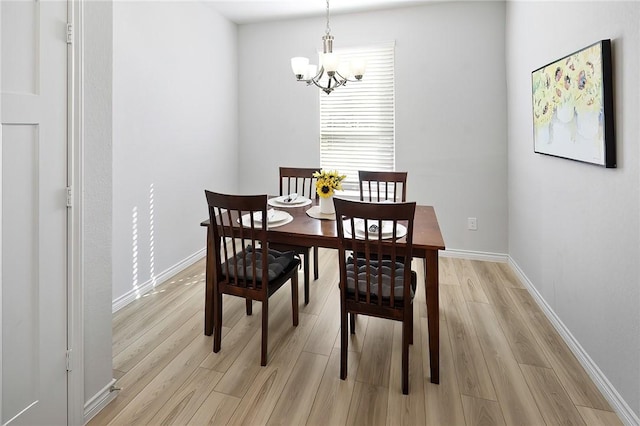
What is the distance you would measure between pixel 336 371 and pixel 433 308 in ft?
2.14

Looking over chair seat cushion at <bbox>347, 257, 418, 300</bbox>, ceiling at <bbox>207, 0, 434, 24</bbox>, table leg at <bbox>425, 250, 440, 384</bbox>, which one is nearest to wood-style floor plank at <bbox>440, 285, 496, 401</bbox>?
table leg at <bbox>425, 250, 440, 384</bbox>

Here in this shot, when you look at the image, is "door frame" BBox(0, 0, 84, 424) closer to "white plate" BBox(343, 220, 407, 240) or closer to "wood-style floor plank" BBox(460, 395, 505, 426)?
→ "white plate" BBox(343, 220, 407, 240)

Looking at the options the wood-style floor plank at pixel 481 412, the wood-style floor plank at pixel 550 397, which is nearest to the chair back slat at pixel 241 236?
the wood-style floor plank at pixel 481 412

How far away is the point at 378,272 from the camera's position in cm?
183

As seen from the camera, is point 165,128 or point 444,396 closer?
point 444,396

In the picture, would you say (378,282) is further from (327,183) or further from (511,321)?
(511,321)

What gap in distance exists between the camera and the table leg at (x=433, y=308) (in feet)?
6.22

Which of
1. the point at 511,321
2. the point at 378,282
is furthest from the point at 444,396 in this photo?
the point at 511,321

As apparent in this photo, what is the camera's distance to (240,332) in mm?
2471

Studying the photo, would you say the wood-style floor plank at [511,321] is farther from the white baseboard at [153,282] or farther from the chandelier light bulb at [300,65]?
the white baseboard at [153,282]

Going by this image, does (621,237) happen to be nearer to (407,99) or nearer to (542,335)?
(542,335)

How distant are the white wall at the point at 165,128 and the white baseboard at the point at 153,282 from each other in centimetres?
3

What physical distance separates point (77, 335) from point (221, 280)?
802 millimetres

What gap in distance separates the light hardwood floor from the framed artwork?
3.86 ft
